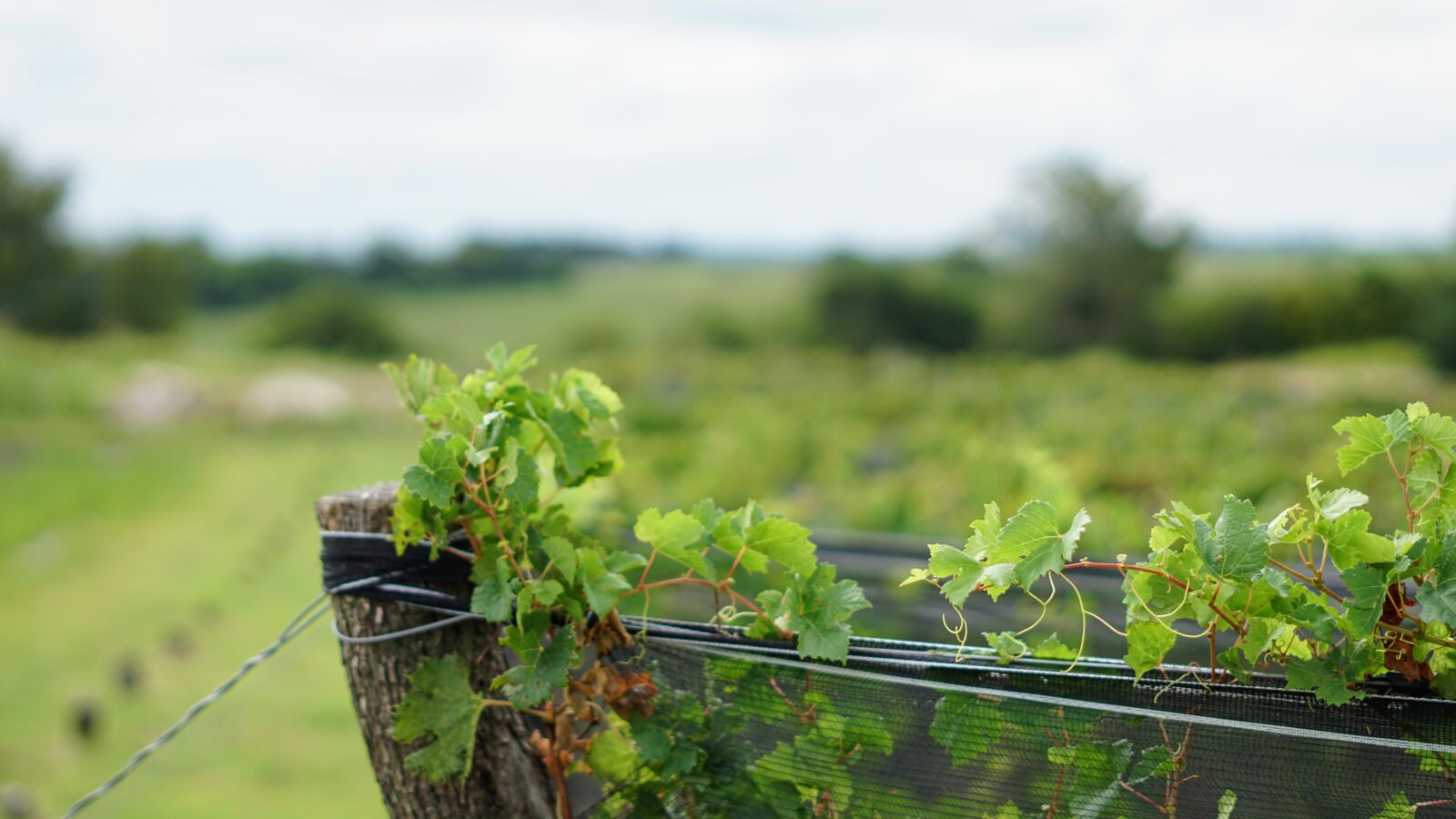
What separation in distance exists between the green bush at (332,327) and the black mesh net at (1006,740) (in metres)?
22.4

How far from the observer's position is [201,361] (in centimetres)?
1572

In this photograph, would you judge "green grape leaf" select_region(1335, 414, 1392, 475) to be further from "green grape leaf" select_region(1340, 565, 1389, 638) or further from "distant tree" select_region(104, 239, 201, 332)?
"distant tree" select_region(104, 239, 201, 332)

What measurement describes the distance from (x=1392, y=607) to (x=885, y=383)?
9.36 metres

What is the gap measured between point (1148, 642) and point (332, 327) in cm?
2373

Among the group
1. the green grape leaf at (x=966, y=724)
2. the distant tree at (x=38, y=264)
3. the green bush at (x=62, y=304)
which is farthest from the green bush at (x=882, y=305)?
the green grape leaf at (x=966, y=724)

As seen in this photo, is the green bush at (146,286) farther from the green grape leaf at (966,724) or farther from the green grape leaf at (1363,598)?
the green grape leaf at (1363,598)

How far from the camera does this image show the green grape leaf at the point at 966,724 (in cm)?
106

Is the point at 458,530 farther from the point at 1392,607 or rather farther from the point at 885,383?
the point at 885,383

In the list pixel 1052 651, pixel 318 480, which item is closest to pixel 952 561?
pixel 1052 651

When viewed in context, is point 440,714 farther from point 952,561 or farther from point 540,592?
point 952,561

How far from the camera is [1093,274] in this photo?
2712cm

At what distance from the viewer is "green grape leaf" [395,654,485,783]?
1.25 meters

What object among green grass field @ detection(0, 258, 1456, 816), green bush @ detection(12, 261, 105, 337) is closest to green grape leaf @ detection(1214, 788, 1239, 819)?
green grass field @ detection(0, 258, 1456, 816)

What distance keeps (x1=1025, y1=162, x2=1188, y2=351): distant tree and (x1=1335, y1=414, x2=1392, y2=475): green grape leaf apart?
26778mm
